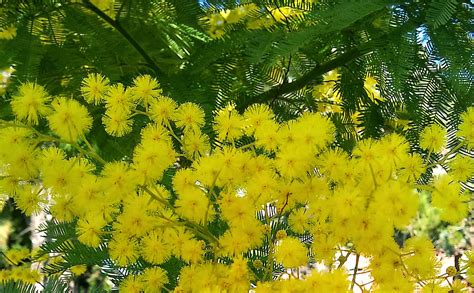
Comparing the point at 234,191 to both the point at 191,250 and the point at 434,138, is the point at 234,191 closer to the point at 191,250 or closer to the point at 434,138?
the point at 191,250

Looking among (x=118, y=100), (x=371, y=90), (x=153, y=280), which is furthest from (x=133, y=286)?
(x=371, y=90)

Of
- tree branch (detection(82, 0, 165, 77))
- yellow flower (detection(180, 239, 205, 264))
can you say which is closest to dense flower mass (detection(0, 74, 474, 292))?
yellow flower (detection(180, 239, 205, 264))

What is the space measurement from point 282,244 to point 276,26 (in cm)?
38

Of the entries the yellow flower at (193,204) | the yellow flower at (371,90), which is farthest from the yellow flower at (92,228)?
the yellow flower at (371,90)

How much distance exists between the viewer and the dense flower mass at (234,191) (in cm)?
78

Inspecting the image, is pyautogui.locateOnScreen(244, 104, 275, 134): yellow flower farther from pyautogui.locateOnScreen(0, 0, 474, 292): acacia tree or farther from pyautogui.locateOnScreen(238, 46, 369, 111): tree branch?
pyautogui.locateOnScreen(238, 46, 369, 111): tree branch

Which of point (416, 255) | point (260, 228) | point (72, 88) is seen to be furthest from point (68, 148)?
point (416, 255)

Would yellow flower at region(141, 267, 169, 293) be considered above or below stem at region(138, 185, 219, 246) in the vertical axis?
below

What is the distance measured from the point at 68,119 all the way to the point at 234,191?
240mm

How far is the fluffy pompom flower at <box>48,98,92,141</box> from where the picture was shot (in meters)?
0.82

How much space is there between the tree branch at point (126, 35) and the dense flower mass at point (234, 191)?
41 cm

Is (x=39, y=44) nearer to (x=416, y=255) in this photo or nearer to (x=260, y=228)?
(x=260, y=228)

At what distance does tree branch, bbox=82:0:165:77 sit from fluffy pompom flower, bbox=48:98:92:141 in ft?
1.54

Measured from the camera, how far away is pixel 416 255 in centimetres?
87
